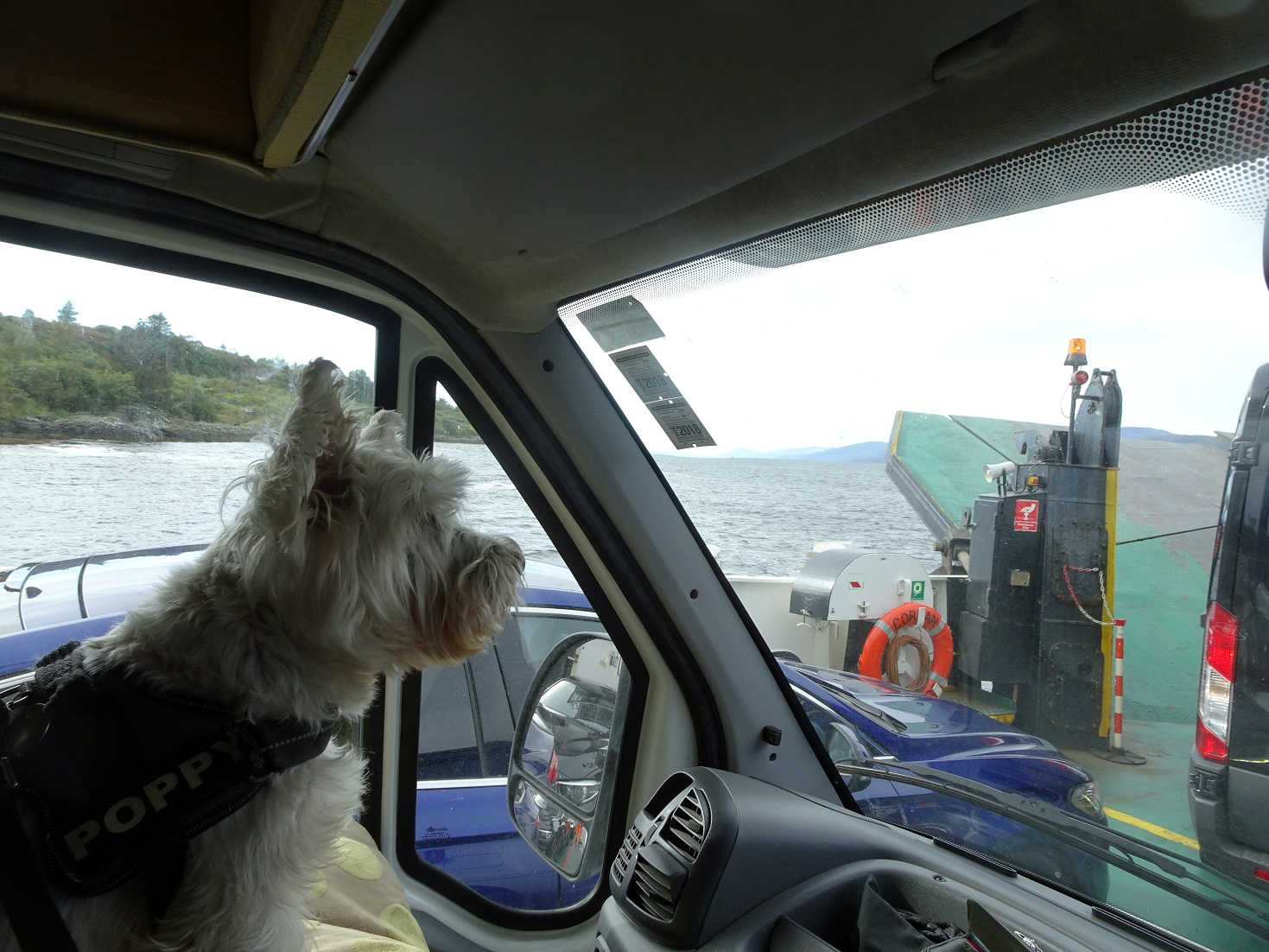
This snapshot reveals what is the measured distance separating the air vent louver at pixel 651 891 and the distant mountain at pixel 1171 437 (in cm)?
177

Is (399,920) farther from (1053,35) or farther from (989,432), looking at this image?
(1053,35)

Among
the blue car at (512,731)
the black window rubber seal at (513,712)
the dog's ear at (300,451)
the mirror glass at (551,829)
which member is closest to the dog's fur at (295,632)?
the dog's ear at (300,451)

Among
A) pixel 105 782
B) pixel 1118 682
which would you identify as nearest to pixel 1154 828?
pixel 1118 682

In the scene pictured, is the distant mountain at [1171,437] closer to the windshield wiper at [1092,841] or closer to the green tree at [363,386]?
the windshield wiper at [1092,841]

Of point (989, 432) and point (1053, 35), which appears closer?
point (1053, 35)

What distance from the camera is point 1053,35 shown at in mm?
1205

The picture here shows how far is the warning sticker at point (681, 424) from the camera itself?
2.79 metres

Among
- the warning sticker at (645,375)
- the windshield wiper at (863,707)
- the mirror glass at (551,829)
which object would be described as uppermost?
the warning sticker at (645,375)

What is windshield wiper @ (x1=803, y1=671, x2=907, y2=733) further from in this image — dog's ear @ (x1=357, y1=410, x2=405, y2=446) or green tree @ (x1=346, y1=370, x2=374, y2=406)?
green tree @ (x1=346, y1=370, x2=374, y2=406)

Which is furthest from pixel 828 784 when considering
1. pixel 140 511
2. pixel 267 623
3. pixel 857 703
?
pixel 140 511

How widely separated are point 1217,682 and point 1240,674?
0.08 m

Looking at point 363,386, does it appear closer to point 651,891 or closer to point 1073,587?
point 651,891

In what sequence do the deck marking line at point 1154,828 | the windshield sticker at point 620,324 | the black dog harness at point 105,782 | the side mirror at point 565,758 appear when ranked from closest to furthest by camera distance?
the black dog harness at point 105,782
the deck marking line at point 1154,828
the windshield sticker at point 620,324
the side mirror at point 565,758

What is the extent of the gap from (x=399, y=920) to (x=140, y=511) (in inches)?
62.7
